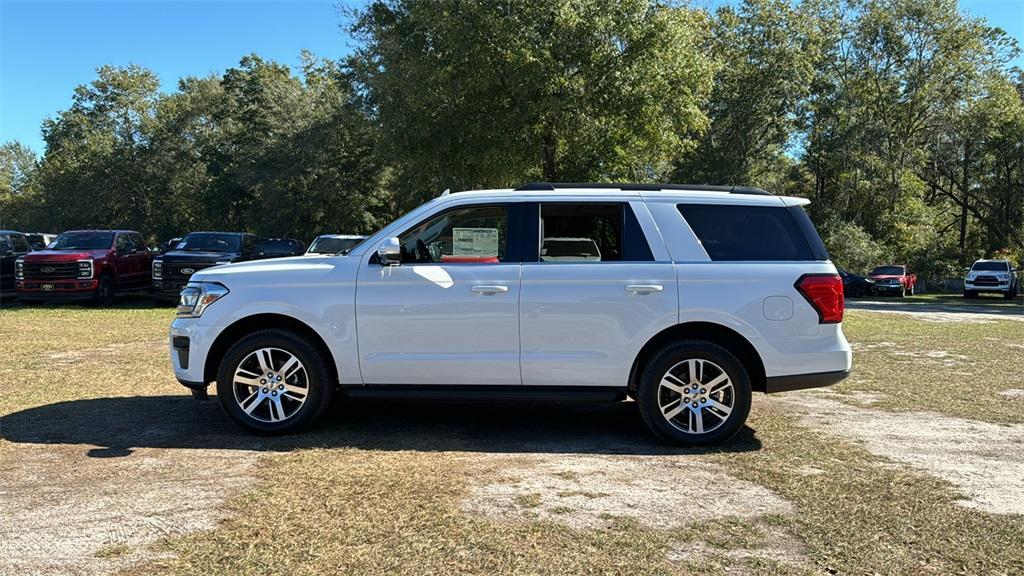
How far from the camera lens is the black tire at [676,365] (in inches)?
214

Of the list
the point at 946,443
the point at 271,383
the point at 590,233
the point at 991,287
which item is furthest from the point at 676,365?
the point at 991,287

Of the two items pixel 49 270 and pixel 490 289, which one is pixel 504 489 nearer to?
pixel 490 289

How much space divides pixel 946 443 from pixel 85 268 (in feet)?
58.5

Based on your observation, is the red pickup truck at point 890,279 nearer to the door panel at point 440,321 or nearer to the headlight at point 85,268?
the headlight at point 85,268

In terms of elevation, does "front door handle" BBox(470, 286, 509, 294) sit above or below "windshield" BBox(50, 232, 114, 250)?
below

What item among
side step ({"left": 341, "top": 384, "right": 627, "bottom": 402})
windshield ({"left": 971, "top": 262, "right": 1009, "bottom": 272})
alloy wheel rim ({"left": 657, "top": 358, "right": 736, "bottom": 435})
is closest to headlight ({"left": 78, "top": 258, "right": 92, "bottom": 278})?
side step ({"left": 341, "top": 384, "right": 627, "bottom": 402})

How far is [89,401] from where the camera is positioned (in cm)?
689

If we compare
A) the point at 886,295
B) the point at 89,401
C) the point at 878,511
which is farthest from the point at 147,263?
the point at 886,295

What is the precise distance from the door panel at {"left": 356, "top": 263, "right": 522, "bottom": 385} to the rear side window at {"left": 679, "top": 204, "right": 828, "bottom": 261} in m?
1.51

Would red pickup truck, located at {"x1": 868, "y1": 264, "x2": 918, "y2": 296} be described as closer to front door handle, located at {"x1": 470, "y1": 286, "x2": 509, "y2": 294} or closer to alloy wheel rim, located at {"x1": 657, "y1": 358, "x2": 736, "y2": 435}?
alloy wheel rim, located at {"x1": 657, "y1": 358, "x2": 736, "y2": 435}

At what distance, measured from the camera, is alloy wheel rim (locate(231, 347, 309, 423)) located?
5613 millimetres

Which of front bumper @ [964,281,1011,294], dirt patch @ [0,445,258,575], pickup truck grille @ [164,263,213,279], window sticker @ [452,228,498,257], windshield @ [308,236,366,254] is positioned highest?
windshield @ [308,236,366,254]

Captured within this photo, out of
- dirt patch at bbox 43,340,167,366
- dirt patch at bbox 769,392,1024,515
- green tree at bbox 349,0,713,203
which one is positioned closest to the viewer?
dirt patch at bbox 769,392,1024,515

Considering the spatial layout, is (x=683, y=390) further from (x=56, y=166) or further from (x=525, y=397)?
(x=56, y=166)
